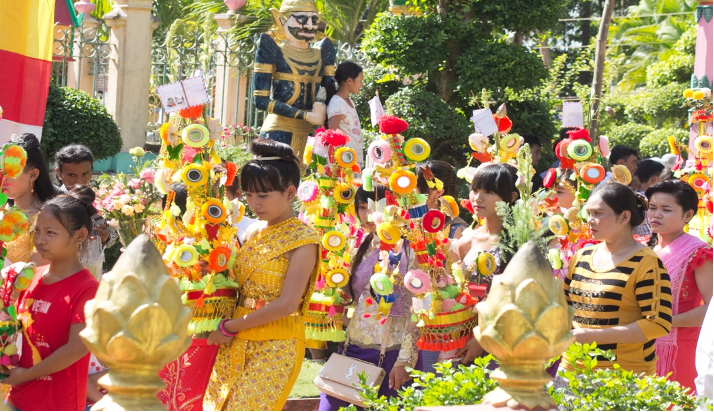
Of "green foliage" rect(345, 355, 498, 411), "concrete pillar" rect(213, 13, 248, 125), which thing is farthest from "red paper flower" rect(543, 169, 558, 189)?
"concrete pillar" rect(213, 13, 248, 125)

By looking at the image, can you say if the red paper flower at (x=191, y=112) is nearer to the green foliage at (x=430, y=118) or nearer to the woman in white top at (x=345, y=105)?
the woman in white top at (x=345, y=105)

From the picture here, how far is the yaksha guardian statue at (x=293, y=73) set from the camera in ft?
22.8

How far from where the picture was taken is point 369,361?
4066mm

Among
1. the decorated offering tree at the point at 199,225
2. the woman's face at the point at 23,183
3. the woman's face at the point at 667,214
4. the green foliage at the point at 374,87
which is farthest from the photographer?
the green foliage at the point at 374,87

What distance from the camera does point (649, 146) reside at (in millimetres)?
15852

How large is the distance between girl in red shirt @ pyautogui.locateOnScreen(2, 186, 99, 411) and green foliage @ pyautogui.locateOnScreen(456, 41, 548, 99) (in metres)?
6.10

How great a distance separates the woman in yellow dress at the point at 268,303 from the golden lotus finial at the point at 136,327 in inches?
47.0

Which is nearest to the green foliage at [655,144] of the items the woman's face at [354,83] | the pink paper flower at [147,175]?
the woman's face at [354,83]

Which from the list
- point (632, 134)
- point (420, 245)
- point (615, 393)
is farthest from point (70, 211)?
point (632, 134)

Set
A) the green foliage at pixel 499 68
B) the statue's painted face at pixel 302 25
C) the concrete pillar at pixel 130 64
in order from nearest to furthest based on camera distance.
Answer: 1. the statue's painted face at pixel 302 25
2. the green foliage at pixel 499 68
3. the concrete pillar at pixel 130 64

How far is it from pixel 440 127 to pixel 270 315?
560 cm


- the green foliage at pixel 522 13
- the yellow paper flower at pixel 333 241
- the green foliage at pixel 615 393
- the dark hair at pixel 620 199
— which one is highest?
the green foliage at pixel 522 13

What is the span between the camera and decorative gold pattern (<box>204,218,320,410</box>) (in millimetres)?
3242

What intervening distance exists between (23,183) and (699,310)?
313 cm
